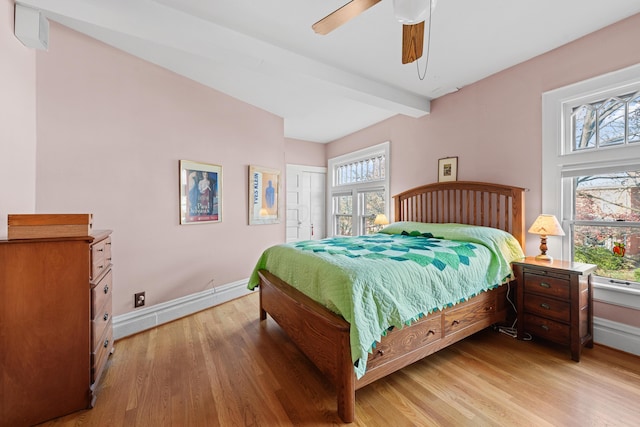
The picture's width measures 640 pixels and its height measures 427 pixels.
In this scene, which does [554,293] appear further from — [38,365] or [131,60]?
[131,60]

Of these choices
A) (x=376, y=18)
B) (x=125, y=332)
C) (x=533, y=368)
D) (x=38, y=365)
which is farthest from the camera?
(x=125, y=332)

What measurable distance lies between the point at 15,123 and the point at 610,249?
4609mm

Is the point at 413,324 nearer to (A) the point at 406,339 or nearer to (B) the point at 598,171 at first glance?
(A) the point at 406,339

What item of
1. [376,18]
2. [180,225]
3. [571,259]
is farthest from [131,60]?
[571,259]

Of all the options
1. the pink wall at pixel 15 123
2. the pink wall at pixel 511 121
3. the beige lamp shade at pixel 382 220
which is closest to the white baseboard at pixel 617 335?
the pink wall at pixel 511 121

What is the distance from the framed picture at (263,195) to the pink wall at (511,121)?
79.1 inches

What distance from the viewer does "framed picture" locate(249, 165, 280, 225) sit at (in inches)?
146

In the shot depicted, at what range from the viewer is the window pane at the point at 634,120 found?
7.13 feet

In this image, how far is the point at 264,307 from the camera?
8.84ft

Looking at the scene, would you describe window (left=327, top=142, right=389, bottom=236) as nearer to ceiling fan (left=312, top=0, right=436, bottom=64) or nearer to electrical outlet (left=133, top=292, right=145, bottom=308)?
ceiling fan (left=312, top=0, right=436, bottom=64)

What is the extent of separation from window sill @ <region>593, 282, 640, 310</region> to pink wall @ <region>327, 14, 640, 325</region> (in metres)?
0.07

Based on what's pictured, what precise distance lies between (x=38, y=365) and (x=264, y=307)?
1576 millimetres

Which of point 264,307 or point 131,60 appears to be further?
point 264,307

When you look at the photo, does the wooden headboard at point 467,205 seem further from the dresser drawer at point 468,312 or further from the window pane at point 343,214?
the window pane at point 343,214
